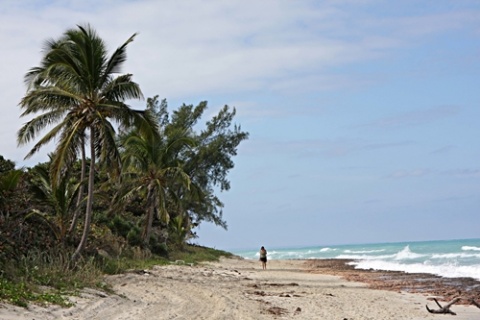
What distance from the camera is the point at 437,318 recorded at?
15.0 m

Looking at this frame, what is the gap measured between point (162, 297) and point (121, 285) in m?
2.16

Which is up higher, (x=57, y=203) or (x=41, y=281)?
(x=57, y=203)

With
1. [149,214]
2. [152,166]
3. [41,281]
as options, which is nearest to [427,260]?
[149,214]

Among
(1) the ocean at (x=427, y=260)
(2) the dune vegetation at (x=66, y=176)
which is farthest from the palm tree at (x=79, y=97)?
(1) the ocean at (x=427, y=260)

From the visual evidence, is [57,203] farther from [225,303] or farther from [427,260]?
[427,260]

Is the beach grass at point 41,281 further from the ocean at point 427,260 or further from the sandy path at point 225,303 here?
the ocean at point 427,260

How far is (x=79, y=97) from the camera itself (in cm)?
1911

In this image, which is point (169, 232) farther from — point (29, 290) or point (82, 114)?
point (29, 290)

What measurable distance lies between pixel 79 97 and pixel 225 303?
809 centimetres

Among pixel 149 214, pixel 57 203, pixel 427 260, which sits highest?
pixel 149 214

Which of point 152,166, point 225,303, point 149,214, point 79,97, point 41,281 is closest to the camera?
point 41,281

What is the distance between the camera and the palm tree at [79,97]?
19.0 metres

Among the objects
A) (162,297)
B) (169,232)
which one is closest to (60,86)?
(162,297)

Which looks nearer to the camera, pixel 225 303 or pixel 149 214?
pixel 225 303
